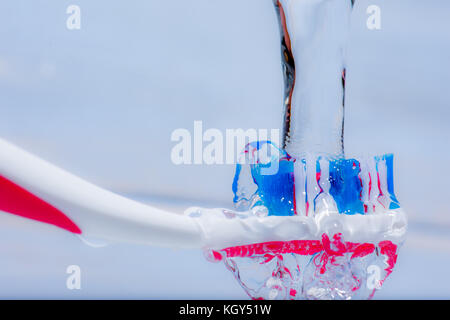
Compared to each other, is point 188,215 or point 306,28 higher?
point 306,28

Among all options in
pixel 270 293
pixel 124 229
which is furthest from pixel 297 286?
pixel 124 229

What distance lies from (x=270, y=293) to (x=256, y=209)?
66 mm

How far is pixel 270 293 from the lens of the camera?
43 centimetres

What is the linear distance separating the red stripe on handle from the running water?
3.5 inches

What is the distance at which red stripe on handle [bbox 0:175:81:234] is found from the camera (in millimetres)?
380

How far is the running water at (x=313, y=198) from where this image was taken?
0.43m

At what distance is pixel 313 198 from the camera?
440 millimetres

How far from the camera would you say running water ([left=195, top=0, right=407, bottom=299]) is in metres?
0.43

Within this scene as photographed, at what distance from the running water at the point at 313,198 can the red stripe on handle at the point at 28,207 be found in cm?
9

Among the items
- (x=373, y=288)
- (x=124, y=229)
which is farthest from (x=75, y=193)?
(x=373, y=288)

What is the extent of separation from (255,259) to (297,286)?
0.04 meters

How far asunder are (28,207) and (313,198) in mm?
209

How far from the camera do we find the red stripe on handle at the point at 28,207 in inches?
15.0

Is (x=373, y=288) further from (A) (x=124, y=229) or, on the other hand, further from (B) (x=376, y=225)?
(A) (x=124, y=229)
